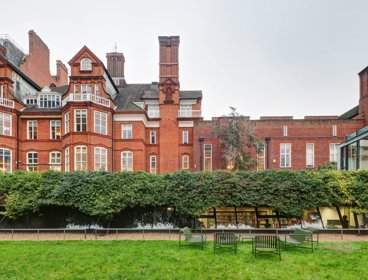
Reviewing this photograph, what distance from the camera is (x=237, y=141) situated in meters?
30.3

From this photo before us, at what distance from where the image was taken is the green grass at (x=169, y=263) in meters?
9.63

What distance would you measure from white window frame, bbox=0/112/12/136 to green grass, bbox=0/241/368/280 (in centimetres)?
2034

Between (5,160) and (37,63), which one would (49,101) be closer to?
(5,160)

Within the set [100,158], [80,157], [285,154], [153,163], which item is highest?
[285,154]

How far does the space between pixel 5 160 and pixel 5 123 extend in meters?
3.97

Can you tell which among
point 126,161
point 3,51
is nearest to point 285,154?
point 126,161

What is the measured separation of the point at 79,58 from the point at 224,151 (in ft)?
62.8

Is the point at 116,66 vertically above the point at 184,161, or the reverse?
the point at 116,66

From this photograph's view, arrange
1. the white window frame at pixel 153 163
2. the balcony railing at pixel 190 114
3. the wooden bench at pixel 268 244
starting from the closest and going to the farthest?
the wooden bench at pixel 268 244, the white window frame at pixel 153 163, the balcony railing at pixel 190 114

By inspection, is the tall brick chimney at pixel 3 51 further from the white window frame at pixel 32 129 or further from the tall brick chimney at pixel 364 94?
the tall brick chimney at pixel 364 94

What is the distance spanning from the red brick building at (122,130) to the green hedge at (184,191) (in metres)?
10.1

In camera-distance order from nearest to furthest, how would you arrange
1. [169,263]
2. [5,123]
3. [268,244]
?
[169,263] → [268,244] → [5,123]

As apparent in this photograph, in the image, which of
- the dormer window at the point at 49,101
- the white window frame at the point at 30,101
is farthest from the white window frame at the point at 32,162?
the white window frame at the point at 30,101

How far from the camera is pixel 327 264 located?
420 inches
